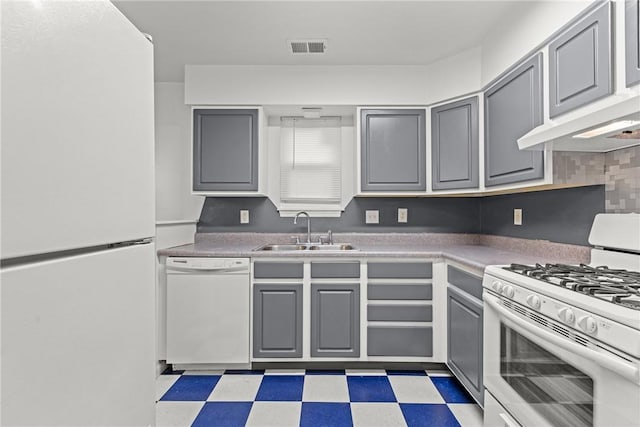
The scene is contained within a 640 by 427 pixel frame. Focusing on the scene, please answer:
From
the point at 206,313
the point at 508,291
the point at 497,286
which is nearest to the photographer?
the point at 508,291

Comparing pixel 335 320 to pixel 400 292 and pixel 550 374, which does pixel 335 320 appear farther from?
pixel 550 374

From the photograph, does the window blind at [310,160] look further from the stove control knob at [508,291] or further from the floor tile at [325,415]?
the stove control knob at [508,291]

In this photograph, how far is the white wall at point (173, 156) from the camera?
10.9 feet

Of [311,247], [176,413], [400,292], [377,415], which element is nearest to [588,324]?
[377,415]

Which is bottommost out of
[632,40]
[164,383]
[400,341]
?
[164,383]

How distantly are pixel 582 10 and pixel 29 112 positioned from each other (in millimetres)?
2076

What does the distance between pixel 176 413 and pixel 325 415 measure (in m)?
0.84

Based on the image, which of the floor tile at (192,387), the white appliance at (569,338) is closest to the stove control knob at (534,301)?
the white appliance at (569,338)

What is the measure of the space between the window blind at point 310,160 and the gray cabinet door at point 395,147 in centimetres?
44

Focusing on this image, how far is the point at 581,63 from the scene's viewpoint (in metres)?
1.64

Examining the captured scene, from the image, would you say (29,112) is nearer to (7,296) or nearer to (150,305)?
(7,296)

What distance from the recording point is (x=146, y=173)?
1.03 m

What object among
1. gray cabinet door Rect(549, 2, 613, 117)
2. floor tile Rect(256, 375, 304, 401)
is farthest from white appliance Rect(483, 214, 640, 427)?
floor tile Rect(256, 375, 304, 401)

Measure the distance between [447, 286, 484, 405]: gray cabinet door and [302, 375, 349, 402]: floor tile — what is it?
0.72m
